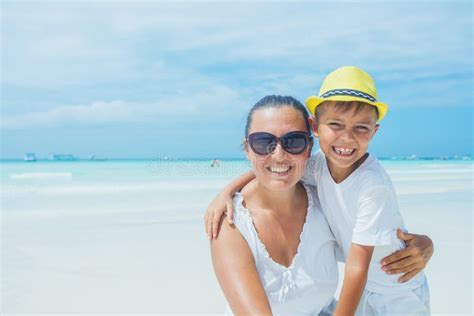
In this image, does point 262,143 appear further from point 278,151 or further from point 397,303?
point 397,303

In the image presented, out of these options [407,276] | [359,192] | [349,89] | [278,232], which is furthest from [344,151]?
[407,276]

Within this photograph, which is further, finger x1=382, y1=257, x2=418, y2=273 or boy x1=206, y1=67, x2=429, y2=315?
finger x1=382, y1=257, x2=418, y2=273

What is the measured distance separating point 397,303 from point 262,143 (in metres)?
1.52

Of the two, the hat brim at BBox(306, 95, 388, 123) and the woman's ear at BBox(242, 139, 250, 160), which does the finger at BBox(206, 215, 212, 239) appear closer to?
the woman's ear at BBox(242, 139, 250, 160)

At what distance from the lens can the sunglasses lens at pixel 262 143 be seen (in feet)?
9.94

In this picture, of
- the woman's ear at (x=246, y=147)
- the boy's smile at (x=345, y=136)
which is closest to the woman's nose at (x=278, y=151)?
the woman's ear at (x=246, y=147)

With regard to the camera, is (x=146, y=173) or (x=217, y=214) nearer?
(x=217, y=214)

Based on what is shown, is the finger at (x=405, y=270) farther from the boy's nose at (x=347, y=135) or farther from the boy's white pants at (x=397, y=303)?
the boy's nose at (x=347, y=135)

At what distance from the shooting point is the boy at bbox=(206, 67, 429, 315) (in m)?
3.02

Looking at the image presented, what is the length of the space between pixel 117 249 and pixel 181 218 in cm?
312

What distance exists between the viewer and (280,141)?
301cm

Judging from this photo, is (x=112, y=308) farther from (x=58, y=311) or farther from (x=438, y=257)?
(x=438, y=257)

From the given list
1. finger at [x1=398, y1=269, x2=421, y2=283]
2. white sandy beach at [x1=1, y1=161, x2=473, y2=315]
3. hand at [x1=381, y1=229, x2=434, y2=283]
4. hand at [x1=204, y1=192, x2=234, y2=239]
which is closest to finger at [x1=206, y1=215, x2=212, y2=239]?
hand at [x1=204, y1=192, x2=234, y2=239]

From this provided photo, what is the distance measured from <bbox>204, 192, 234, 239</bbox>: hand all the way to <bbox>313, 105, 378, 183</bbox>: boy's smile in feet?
2.52
